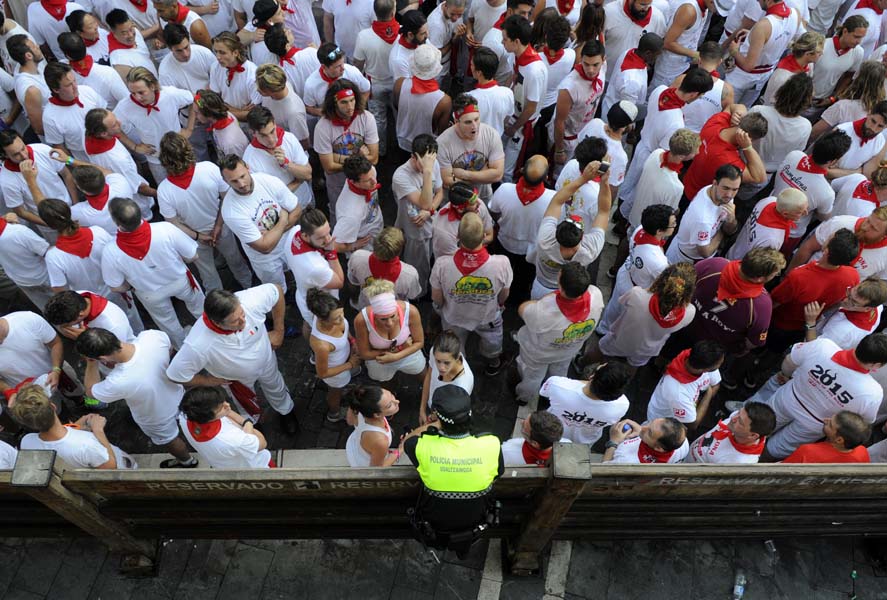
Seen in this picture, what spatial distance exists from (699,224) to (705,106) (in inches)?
76.3

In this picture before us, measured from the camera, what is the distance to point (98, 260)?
5.30m

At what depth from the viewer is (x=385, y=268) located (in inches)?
199

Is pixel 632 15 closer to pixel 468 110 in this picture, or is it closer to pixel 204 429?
pixel 468 110

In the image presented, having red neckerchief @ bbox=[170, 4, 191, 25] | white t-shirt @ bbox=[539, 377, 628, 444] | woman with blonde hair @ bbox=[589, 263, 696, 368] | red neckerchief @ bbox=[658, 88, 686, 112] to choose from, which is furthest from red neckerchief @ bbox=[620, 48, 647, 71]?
red neckerchief @ bbox=[170, 4, 191, 25]

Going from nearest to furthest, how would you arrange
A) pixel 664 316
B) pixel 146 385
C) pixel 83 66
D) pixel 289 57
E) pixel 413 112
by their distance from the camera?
1. pixel 146 385
2. pixel 664 316
3. pixel 83 66
4. pixel 413 112
5. pixel 289 57

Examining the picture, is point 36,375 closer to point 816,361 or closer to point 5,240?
point 5,240

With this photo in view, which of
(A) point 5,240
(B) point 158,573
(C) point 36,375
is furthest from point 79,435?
(A) point 5,240

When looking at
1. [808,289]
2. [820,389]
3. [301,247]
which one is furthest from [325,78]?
[820,389]

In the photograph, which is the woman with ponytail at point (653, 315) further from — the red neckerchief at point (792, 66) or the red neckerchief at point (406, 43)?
the red neckerchief at point (792, 66)

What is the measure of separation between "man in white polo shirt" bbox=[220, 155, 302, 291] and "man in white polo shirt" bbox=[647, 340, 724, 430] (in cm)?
360

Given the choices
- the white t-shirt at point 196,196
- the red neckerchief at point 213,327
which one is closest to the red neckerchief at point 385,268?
the red neckerchief at point 213,327

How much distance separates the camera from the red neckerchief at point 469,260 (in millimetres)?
4953

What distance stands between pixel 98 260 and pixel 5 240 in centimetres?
74

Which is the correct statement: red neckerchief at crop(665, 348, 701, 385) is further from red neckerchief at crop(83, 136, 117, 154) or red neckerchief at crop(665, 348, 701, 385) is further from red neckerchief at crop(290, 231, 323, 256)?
red neckerchief at crop(83, 136, 117, 154)
